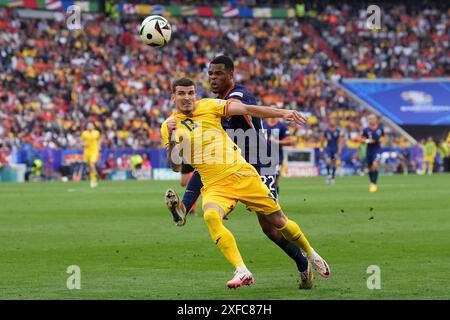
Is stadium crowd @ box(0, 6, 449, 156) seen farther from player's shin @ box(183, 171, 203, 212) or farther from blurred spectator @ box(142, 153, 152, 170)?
player's shin @ box(183, 171, 203, 212)

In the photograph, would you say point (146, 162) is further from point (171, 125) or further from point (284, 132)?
point (171, 125)

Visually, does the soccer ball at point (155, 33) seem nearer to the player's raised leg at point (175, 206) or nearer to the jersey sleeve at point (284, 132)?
the player's raised leg at point (175, 206)

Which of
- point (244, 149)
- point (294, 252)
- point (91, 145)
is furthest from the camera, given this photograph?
point (91, 145)

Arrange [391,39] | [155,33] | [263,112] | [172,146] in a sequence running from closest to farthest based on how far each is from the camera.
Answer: [263,112]
[172,146]
[155,33]
[391,39]

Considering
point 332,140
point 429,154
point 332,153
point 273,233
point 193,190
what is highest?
point 193,190

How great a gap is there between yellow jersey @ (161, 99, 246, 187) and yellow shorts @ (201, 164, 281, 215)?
0.08m

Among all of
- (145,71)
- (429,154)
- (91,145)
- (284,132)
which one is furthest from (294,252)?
(145,71)

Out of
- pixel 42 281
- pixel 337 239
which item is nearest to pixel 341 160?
pixel 337 239

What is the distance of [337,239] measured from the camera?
16047mm

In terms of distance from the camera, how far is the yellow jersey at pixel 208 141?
10648 mm

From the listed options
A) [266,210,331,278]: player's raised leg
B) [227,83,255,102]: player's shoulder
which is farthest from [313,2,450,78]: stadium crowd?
[266,210,331,278]: player's raised leg

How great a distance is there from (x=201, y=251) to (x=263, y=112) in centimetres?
463

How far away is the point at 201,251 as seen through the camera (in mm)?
14477

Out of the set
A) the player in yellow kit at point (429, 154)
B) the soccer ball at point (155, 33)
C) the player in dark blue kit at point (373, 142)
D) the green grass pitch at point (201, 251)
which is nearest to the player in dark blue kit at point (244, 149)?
the green grass pitch at point (201, 251)
